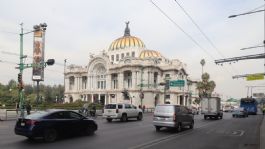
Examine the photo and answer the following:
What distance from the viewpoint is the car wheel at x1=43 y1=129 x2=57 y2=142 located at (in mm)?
14580

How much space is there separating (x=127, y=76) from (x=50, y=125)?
283ft

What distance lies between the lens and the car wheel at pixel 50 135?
14.6m

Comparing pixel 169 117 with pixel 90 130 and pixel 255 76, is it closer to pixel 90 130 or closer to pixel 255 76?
pixel 90 130

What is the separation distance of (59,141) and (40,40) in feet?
92.8

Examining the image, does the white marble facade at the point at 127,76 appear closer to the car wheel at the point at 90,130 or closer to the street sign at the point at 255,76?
the street sign at the point at 255,76

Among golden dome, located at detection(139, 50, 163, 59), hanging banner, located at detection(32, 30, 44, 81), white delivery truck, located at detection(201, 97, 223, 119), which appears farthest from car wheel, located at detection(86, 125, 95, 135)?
golden dome, located at detection(139, 50, 163, 59)

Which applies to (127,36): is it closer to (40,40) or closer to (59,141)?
(40,40)

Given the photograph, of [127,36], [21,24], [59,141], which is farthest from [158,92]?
[59,141]

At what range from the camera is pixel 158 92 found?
3979 inches

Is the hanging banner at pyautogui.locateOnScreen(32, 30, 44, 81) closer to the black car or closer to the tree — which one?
the black car

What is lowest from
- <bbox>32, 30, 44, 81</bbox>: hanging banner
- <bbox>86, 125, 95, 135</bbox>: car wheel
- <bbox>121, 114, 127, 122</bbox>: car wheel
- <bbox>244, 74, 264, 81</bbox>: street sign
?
<bbox>121, 114, 127, 122</bbox>: car wheel

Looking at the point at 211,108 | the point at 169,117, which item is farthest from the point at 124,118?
the point at 211,108

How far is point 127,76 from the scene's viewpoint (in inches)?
3979

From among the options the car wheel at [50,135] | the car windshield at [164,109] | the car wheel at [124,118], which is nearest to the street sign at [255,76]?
the car wheel at [124,118]
